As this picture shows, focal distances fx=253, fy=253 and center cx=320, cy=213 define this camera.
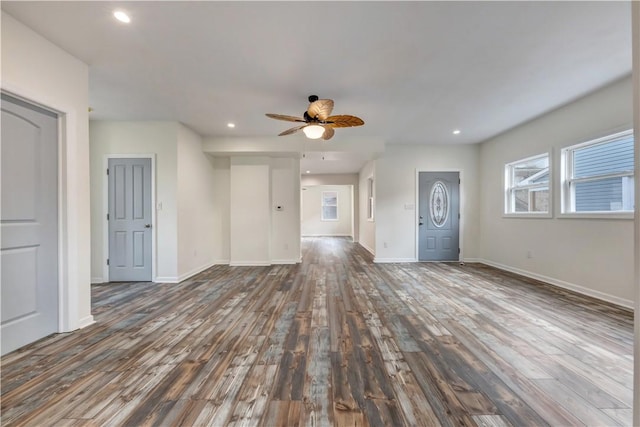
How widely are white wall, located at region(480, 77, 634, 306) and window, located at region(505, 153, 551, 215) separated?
0.14 m

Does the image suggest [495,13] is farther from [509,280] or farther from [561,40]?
[509,280]

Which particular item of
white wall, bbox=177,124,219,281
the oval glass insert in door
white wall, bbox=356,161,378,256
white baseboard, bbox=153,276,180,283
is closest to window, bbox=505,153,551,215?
the oval glass insert in door

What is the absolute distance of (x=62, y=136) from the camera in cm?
251

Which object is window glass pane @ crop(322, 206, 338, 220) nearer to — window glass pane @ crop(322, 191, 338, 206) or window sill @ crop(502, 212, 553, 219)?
window glass pane @ crop(322, 191, 338, 206)

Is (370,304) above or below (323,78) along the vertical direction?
below

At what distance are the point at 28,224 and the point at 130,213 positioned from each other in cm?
213

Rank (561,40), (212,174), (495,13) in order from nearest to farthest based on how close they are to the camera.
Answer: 1. (495,13)
2. (561,40)
3. (212,174)


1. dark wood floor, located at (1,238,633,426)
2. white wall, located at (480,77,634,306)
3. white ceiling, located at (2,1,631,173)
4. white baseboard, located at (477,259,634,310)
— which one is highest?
white ceiling, located at (2,1,631,173)

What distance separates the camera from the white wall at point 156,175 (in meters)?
4.29

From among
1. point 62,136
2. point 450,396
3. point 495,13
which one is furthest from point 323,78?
point 450,396

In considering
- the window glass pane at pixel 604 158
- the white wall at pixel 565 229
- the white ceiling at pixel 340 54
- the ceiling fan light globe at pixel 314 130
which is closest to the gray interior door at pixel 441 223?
the white wall at pixel 565 229

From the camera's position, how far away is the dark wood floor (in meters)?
1.47

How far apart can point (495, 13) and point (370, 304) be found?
10.1 feet

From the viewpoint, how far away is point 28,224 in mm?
2268
